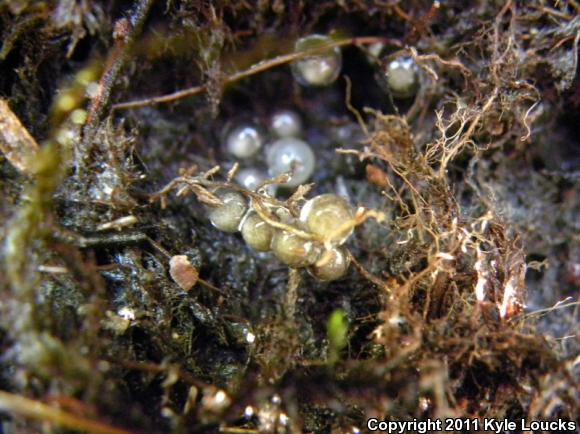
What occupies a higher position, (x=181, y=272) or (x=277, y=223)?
(x=277, y=223)

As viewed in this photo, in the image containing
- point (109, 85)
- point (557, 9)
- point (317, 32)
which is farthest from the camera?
point (317, 32)

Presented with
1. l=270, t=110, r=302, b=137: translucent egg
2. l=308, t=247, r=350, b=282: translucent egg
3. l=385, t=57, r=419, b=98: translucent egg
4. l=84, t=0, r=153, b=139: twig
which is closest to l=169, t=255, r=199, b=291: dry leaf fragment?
l=308, t=247, r=350, b=282: translucent egg

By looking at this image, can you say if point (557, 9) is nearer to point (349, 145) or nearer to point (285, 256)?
point (349, 145)

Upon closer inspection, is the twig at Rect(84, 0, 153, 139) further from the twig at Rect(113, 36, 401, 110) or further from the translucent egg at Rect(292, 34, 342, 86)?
the translucent egg at Rect(292, 34, 342, 86)

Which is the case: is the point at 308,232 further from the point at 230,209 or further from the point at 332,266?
the point at 230,209

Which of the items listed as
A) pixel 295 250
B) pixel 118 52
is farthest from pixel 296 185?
pixel 118 52

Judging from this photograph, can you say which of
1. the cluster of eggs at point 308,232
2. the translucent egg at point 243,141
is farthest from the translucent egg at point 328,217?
the translucent egg at point 243,141

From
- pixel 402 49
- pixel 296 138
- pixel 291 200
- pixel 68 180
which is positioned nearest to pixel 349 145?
pixel 296 138
